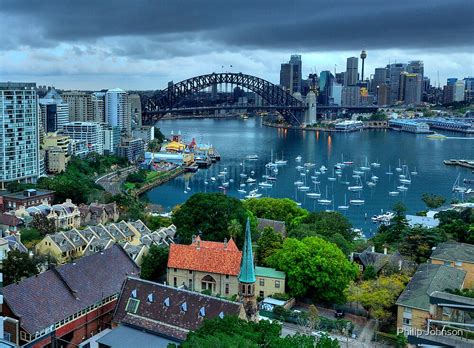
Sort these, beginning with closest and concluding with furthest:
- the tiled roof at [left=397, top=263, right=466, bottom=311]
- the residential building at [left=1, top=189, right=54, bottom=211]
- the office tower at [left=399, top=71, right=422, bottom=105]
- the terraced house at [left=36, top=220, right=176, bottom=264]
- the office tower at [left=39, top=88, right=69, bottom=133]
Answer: the tiled roof at [left=397, top=263, right=466, bottom=311]
the terraced house at [left=36, top=220, right=176, bottom=264]
the residential building at [left=1, top=189, right=54, bottom=211]
the office tower at [left=39, top=88, right=69, bottom=133]
the office tower at [left=399, top=71, right=422, bottom=105]

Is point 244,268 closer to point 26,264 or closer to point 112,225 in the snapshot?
point 26,264

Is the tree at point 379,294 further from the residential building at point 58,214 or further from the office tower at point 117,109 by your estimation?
the office tower at point 117,109

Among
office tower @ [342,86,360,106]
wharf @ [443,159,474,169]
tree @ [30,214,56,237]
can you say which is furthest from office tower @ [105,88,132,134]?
office tower @ [342,86,360,106]

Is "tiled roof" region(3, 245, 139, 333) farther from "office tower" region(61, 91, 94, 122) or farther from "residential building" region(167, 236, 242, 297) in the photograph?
"office tower" region(61, 91, 94, 122)

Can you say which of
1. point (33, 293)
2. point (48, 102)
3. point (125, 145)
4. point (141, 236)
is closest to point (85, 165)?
point (125, 145)

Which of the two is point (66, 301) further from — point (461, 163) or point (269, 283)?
point (461, 163)

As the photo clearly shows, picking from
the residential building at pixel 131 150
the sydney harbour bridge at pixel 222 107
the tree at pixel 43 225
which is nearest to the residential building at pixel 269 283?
the tree at pixel 43 225
